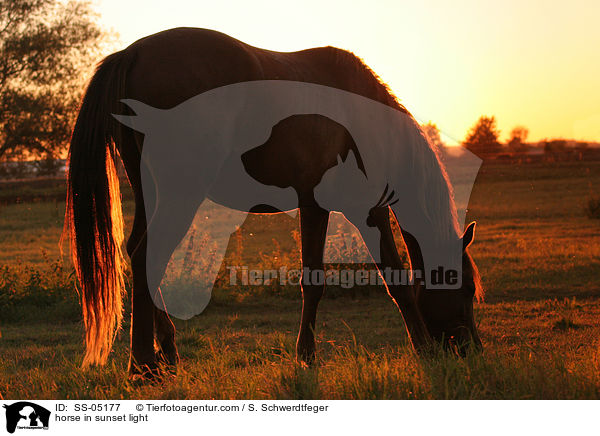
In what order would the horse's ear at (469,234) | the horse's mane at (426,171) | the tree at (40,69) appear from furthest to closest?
the tree at (40,69), the horse's mane at (426,171), the horse's ear at (469,234)

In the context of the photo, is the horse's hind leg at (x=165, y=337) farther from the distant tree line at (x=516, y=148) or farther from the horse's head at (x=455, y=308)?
the distant tree line at (x=516, y=148)

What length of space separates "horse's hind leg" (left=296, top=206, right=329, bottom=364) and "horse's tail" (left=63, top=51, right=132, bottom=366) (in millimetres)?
1458

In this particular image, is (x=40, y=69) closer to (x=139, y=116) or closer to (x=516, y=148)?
(x=139, y=116)

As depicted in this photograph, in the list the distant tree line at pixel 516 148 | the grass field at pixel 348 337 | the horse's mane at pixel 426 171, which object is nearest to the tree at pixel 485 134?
the distant tree line at pixel 516 148

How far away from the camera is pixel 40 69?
16.5 meters

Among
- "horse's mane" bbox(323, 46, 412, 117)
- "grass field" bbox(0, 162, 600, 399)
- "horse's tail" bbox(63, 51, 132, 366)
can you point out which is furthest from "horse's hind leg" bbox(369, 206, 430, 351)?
"horse's tail" bbox(63, 51, 132, 366)

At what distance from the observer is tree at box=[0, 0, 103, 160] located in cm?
1617

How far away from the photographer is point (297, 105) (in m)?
3.55

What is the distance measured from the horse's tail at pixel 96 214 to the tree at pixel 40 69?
47.1ft

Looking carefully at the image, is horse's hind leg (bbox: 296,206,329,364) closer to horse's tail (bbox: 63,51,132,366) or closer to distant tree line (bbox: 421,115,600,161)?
horse's tail (bbox: 63,51,132,366)

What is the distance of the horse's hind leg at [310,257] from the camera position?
13.1ft

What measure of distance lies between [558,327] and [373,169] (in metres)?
3.30
